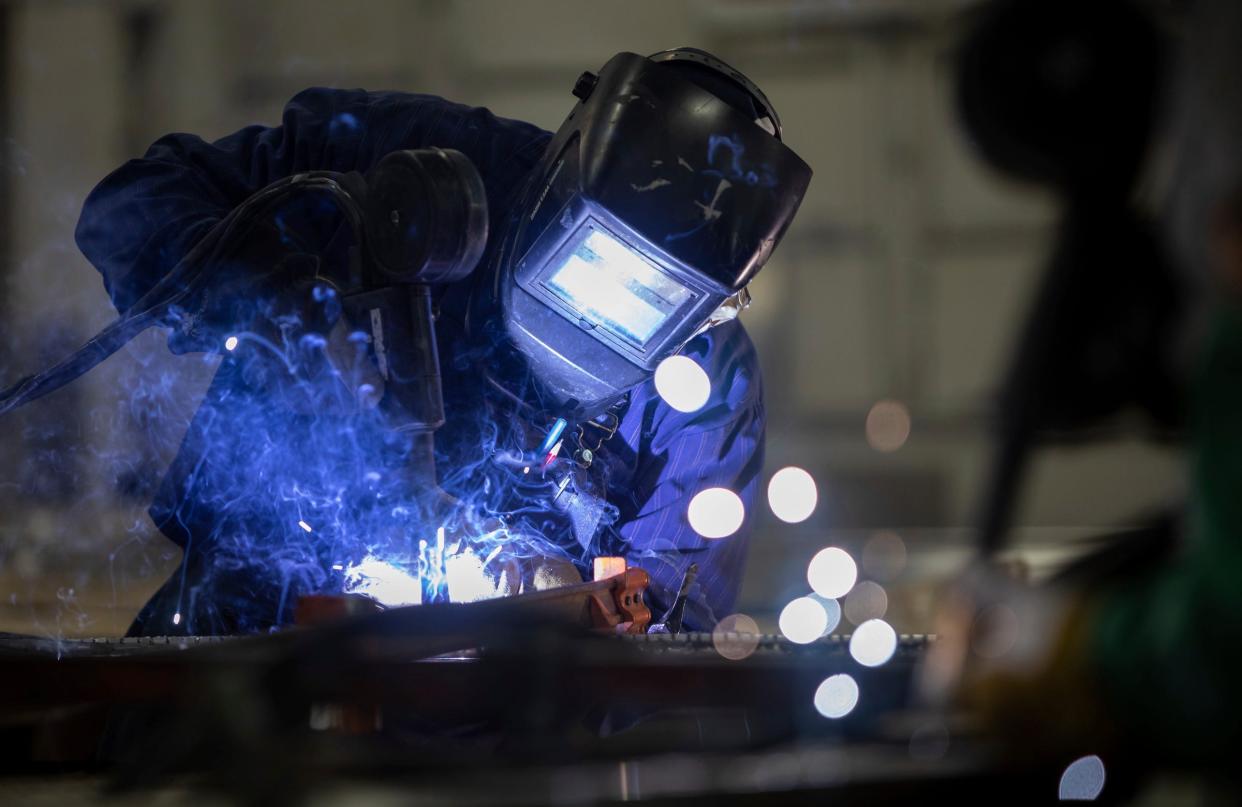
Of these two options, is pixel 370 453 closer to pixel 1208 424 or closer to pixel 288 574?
pixel 288 574

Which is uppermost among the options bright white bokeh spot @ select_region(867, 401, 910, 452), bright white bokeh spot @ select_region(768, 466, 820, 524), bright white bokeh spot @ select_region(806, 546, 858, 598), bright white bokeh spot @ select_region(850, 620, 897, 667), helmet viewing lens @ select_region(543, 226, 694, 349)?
bright white bokeh spot @ select_region(867, 401, 910, 452)

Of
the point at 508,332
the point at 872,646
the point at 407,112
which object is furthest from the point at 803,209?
the point at 872,646

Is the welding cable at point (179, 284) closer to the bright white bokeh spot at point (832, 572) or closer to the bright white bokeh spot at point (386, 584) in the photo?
the bright white bokeh spot at point (386, 584)

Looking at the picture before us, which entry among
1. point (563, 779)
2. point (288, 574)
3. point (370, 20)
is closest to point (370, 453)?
point (288, 574)

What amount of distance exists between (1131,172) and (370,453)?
110 centimetres

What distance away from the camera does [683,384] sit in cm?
195

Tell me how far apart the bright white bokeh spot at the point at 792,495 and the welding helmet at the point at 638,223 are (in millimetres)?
4077

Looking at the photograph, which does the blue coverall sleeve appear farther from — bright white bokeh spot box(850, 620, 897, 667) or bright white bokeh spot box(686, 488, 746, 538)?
bright white bokeh spot box(850, 620, 897, 667)

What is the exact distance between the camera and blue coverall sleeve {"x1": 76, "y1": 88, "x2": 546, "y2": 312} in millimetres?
1663

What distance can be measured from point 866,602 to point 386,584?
3.87m

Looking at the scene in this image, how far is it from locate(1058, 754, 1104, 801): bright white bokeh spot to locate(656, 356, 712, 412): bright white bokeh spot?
1269 mm

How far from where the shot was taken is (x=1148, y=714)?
0.53m

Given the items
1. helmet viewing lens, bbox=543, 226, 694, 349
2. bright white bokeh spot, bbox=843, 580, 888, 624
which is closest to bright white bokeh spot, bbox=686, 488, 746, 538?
helmet viewing lens, bbox=543, 226, 694, 349

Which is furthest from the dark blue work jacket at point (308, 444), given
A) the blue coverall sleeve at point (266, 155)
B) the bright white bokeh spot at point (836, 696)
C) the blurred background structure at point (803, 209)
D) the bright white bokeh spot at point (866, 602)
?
the bright white bokeh spot at point (866, 602)
